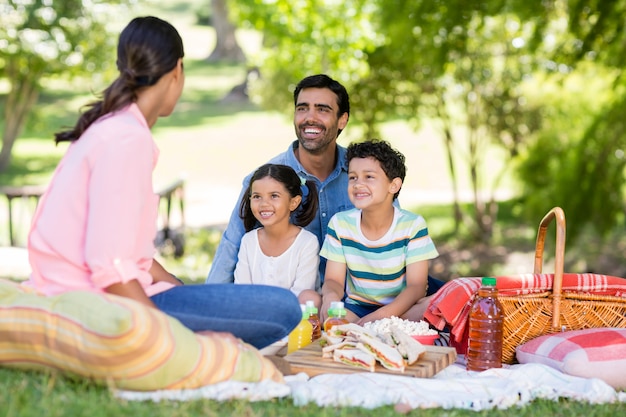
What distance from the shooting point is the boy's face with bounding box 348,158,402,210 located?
4.78 meters

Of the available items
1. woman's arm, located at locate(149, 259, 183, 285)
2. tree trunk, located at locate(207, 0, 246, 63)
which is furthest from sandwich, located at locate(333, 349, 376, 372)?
tree trunk, located at locate(207, 0, 246, 63)

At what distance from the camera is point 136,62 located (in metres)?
3.54

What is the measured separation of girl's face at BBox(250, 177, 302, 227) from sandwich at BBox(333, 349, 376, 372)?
3.90ft

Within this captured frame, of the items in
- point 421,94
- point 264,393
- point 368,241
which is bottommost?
point 264,393

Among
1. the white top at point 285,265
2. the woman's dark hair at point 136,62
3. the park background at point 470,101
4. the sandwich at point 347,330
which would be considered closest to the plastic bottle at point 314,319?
the sandwich at point 347,330

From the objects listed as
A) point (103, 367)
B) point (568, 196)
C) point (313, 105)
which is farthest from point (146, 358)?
point (568, 196)

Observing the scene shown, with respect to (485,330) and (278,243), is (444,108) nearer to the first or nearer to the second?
(278,243)

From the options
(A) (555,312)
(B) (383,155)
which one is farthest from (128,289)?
(A) (555,312)

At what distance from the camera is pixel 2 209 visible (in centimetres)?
1548

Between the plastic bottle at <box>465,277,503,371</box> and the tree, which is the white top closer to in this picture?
the plastic bottle at <box>465,277,503,371</box>

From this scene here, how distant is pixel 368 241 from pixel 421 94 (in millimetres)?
7248

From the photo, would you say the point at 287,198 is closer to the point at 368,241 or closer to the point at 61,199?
the point at 368,241

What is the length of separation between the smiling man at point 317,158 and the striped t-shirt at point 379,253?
1.41 feet

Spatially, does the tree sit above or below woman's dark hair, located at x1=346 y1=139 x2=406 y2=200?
above
